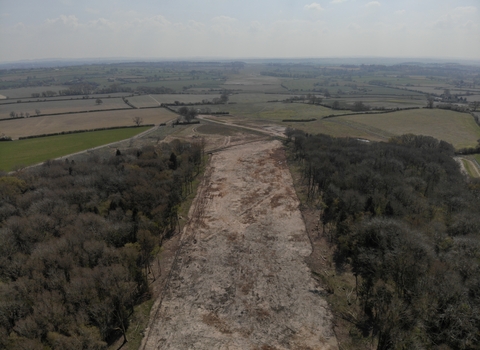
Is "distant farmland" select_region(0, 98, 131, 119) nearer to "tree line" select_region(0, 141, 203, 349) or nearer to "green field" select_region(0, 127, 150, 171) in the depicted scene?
"green field" select_region(0, 127, 150, 171)

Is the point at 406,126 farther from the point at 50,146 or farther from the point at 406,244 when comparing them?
the point at 50,146

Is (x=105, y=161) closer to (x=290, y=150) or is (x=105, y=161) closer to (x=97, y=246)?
(x=97, y=246)

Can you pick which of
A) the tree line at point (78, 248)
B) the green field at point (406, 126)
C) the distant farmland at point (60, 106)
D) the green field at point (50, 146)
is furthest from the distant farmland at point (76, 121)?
the green field at point (406, 126)

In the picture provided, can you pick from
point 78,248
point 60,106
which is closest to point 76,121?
point 60,106

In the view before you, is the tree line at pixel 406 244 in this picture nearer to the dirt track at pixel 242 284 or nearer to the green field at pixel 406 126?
the dirt track at pixel 242 284

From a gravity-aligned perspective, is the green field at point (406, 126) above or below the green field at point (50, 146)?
above

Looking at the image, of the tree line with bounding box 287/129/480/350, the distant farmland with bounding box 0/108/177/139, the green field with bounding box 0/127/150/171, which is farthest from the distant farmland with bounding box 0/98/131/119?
the tree line with bounding box 287/129/480/350

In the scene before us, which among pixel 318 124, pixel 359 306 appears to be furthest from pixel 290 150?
pixel 359 306
